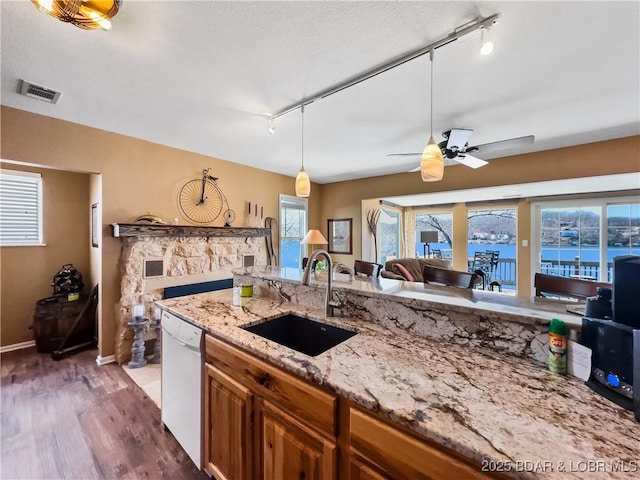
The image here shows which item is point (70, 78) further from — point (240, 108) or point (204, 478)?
point (204, 478)

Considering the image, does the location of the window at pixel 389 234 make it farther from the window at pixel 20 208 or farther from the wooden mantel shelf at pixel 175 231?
the window at pixel 20 208

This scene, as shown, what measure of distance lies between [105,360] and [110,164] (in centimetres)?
218

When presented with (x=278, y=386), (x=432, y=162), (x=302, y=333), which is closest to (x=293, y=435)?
(x=278, y=386)

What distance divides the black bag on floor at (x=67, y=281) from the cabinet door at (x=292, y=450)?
373 cm

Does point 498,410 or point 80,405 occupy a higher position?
point 498,410

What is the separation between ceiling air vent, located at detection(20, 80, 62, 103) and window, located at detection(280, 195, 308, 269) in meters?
3.19

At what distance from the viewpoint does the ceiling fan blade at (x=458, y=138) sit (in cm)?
262

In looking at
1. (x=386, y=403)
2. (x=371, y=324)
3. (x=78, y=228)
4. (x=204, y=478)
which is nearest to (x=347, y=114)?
(x=371, y=324)

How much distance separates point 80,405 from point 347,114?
3462 millimetres

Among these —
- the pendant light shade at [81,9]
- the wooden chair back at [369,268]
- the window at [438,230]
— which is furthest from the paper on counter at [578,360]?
the window at [438,230]

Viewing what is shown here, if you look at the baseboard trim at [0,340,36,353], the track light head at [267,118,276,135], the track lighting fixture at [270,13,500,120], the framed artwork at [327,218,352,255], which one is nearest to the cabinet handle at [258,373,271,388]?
the track lighting fixture at [270,13,500,120]

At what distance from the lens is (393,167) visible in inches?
175

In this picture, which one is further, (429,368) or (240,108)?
(240,108)

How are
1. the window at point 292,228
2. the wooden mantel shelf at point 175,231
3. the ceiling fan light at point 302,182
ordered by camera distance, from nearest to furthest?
the ceiling fan light at point 302,182 → the wooden mantel shelf at point 175,231 → the window at point 292,228
